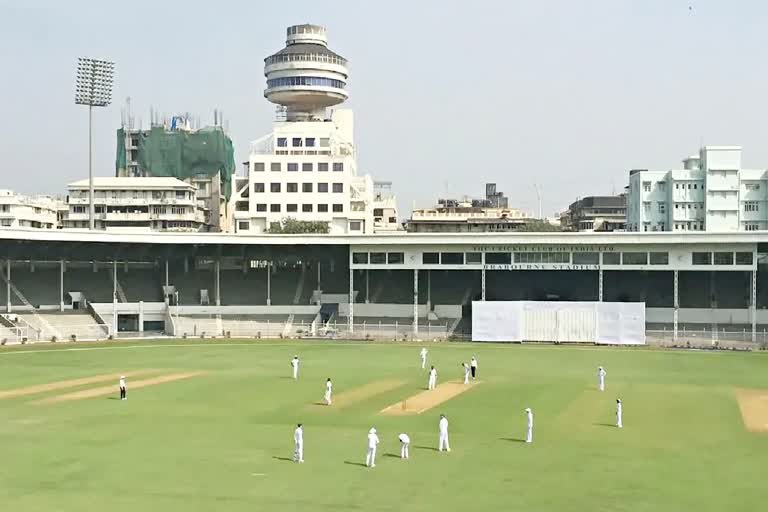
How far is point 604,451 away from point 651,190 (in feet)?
389

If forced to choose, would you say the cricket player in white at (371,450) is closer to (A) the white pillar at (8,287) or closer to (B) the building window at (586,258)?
(B) the building window at (586,258)

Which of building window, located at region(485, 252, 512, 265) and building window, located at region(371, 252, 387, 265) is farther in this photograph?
building window, located at region(371, 252, 387, 265)

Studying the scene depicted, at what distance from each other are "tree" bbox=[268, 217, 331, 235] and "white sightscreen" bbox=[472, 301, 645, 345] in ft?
169

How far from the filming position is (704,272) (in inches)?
3664

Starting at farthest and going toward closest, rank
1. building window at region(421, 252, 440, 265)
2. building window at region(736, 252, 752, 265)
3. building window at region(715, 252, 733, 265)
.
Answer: building window at region(421, 252, 440, 265) → building window at region(715, 252, 733, 265) → building window at region(736, 252, 752, 265)

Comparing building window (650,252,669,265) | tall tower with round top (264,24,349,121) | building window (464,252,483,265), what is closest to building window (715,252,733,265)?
building window (650,252,669,265)

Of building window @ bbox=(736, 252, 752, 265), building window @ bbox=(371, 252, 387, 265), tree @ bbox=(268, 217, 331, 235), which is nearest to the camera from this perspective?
building window @ bbox=(736, 252, 752, 265)

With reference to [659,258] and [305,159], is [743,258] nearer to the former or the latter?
[659,258]

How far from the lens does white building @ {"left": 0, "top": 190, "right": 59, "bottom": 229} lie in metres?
141

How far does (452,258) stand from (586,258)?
12.6 m

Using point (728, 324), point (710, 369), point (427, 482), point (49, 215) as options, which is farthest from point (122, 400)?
point (49, 215)

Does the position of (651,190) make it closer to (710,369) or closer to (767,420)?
(710,369)

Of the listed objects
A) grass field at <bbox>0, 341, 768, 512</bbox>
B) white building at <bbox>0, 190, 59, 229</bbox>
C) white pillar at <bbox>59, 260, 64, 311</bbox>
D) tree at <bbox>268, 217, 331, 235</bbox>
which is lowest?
grass field at <bbox>0, 341, 768, 512</bbox>

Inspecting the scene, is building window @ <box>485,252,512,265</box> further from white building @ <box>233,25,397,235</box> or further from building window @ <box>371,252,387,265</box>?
white building @ <box>233,25,397,235</box>
